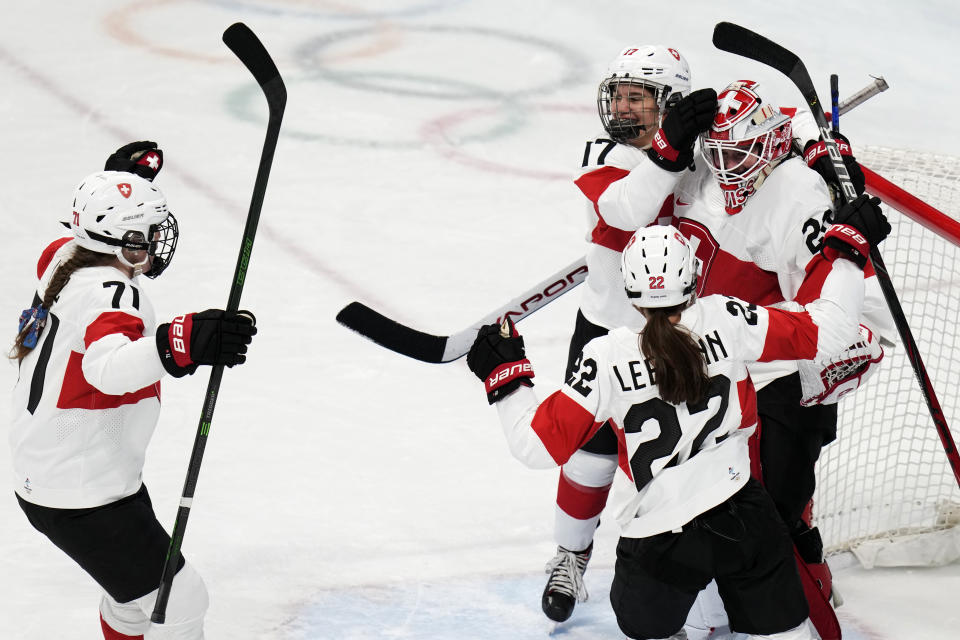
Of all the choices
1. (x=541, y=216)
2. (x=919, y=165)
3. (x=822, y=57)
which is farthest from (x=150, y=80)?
(x=919, y=165)

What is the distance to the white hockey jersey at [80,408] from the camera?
8.25ft

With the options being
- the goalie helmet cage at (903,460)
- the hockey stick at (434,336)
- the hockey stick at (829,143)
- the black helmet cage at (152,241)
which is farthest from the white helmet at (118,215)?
the goalie helmet cage at (903,460)

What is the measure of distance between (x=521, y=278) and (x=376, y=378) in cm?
99

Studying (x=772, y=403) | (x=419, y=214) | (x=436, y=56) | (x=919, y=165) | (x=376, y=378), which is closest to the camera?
(x=772, y=403)

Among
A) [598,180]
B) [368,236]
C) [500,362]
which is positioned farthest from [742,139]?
[368,236]

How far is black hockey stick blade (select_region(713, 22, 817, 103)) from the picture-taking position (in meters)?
3.04

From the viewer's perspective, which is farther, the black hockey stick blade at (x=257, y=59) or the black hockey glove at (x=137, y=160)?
the black hockey glove at (x=137, y=160)

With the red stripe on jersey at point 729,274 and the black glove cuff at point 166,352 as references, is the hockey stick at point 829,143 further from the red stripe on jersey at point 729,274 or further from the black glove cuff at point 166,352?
the black glove cuff at point 166,352

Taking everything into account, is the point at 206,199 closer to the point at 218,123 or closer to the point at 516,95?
the point at 218,123

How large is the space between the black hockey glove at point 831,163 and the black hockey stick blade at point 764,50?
117mm

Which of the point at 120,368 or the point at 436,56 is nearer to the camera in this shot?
the point at 120,368

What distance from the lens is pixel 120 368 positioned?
2406 millimetres

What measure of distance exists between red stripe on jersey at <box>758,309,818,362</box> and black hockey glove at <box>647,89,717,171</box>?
1.44 ft

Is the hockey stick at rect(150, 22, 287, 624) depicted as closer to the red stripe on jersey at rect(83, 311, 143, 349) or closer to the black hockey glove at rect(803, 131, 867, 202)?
the red stripe on jersey at rect(83, 311, 143, 349)
